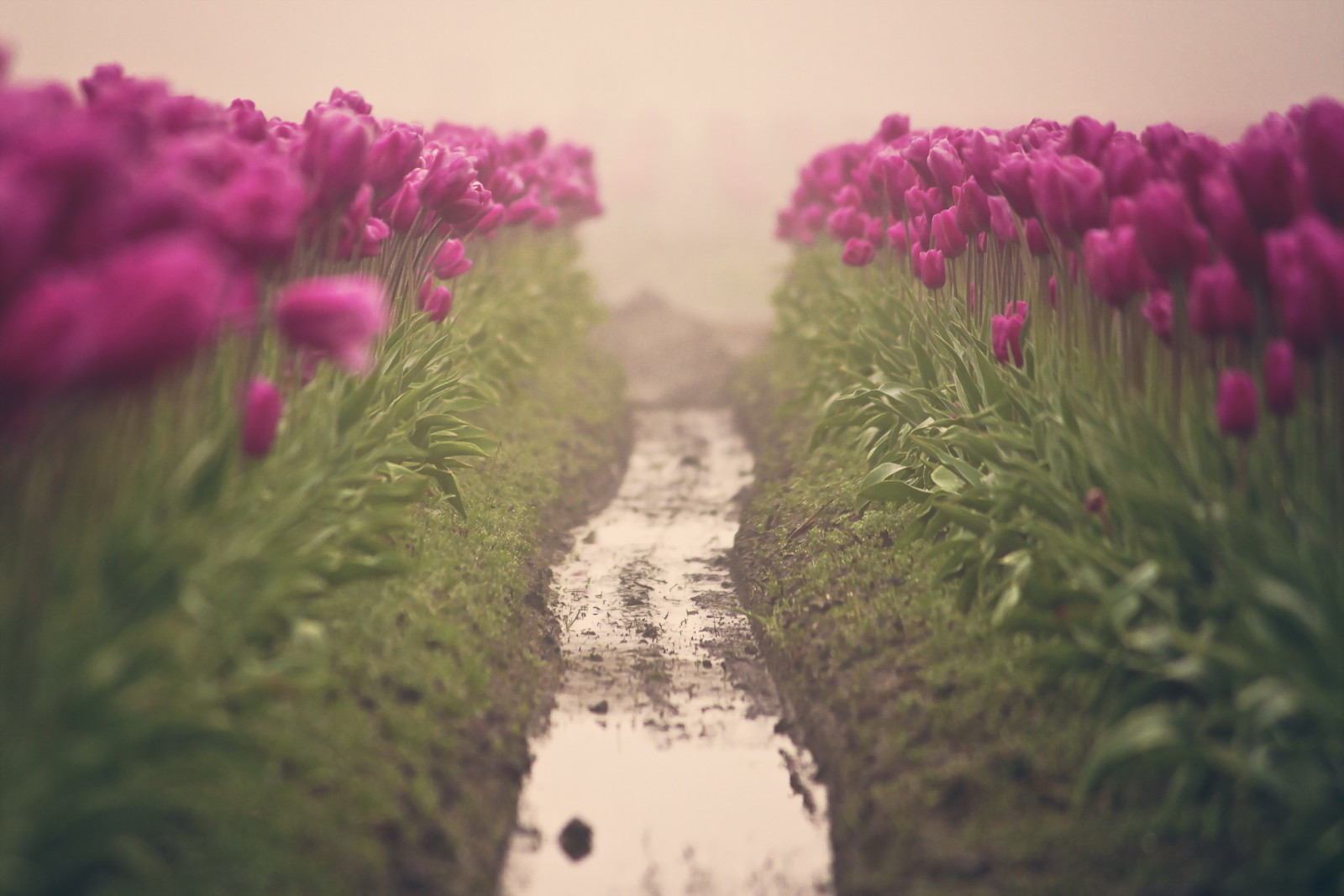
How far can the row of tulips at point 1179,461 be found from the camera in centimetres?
250

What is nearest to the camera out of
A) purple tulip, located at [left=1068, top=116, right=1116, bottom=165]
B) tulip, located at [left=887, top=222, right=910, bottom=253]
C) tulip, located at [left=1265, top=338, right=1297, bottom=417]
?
tulip, located at [left=1265, top=338, right=1297, bottom=417]

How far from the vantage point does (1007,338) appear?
4.17 meters

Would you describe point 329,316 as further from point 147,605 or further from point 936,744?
point 936,744

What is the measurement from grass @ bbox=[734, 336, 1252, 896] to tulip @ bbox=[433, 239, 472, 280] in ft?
6.87

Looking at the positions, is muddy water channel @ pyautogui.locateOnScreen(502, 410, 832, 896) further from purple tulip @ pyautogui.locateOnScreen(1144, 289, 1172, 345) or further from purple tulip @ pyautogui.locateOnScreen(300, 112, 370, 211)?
purple tulip @ pyautogui.locateOnScreen(300, 112, 370, 211)

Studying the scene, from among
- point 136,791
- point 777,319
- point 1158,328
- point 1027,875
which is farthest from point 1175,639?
point 777,319

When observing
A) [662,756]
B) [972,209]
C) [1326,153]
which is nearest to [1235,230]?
[1326,153]

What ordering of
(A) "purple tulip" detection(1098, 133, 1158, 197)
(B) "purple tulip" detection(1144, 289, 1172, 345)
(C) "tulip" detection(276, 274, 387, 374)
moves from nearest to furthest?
(C) "tulip" detection(276, 274, 387, 374)
(B) "purple tulip" detection(1144, 289, 1172, 345)
(A) "purple tulip" detection(1098, 133, 1158, 197)

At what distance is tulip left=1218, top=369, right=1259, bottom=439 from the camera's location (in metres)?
2.67

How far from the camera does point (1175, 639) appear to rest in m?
2.65

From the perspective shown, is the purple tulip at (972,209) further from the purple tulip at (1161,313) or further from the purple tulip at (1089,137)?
the purple tulip at (1161,313)

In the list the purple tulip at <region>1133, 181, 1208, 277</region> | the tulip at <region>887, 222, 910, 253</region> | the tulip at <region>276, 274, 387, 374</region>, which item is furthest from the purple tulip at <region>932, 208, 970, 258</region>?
the tulip at <region>276, 274, 387, 374</region>

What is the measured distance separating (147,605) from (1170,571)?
2545 mm

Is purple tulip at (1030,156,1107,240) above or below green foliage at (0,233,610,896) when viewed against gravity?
above
